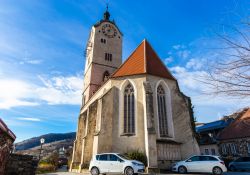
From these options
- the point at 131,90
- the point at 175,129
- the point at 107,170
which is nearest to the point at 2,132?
the point at 107,170

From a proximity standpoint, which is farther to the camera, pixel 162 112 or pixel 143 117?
pixel 162 112

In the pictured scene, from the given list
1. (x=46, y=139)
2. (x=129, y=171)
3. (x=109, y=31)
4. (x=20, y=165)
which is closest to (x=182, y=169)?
(x=129, y=171)

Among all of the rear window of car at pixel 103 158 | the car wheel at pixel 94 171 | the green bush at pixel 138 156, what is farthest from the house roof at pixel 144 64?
the car wheel at pixel 94 171

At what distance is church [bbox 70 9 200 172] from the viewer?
17.2m

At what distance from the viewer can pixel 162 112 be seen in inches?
768

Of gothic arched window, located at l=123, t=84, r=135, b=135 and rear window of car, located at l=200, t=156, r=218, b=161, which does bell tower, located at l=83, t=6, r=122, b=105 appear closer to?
gothic arched window, located at l=123, t=84, r=135, b=135

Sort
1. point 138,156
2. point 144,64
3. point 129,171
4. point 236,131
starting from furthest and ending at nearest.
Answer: point 236,131, point 144,64, point 138,156, point 129,171

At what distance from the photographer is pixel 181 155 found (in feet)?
60.2

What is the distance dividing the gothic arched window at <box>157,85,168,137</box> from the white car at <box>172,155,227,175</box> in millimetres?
3938

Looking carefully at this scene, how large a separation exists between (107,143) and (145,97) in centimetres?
508

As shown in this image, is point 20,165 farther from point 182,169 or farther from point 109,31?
point 109,31

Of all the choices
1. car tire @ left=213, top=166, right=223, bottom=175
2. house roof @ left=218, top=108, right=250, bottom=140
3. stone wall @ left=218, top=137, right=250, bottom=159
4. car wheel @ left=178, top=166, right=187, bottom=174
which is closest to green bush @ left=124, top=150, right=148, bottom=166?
car wheel @ left=178, top=166, right=187, bottom=174

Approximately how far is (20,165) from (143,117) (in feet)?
37.2

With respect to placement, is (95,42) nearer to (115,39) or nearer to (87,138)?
(115,39)
